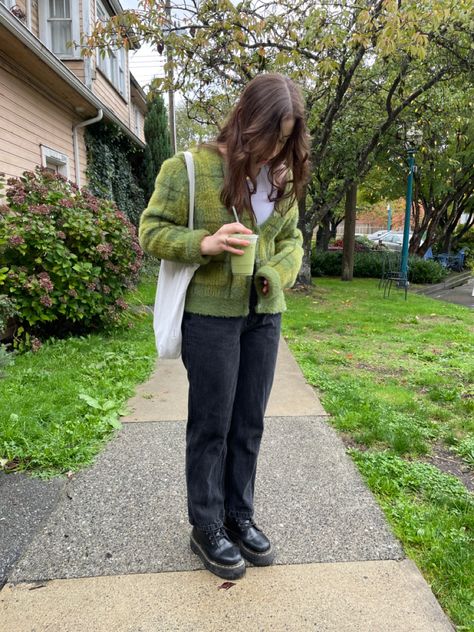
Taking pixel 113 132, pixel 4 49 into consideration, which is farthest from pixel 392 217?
pixel 4 49

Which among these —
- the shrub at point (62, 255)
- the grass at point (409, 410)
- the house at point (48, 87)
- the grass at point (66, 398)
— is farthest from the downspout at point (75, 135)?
the grass at point (409, 410)

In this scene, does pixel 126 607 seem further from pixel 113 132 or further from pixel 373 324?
pixel 113 132

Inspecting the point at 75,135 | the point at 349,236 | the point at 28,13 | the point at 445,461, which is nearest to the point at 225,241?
Result: the point at 445,461

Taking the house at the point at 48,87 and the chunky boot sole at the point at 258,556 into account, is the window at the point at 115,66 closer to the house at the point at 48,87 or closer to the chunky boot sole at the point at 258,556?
the house at the point at 48,87

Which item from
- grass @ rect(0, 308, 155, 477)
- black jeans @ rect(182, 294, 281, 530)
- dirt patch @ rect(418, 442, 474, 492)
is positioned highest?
black jeans @ rect(182, 294, 281, 530)

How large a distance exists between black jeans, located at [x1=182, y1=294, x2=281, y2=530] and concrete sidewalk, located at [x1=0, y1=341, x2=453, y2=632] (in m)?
0.26

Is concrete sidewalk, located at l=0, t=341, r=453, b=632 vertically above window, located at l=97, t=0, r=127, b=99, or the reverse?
window, located at l=97, t=0, r=127, b=99

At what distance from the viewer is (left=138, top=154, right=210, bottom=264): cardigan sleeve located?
156 cm

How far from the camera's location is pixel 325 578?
6.00 feet

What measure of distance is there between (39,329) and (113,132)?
6.39m

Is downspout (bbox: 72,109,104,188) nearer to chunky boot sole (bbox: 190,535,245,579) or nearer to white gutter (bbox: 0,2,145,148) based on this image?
white gutter (bbox: 0,2,145,148)

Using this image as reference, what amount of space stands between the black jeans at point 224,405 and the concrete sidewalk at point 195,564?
262 mm

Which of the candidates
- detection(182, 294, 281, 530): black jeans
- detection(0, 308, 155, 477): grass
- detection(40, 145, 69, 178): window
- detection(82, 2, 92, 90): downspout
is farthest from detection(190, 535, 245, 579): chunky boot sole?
detection(82, 2, 92, 90): downspout

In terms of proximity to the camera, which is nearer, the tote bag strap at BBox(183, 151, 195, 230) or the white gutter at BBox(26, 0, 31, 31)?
the tote bag strap at BBox(183, 151, 195, 230)
